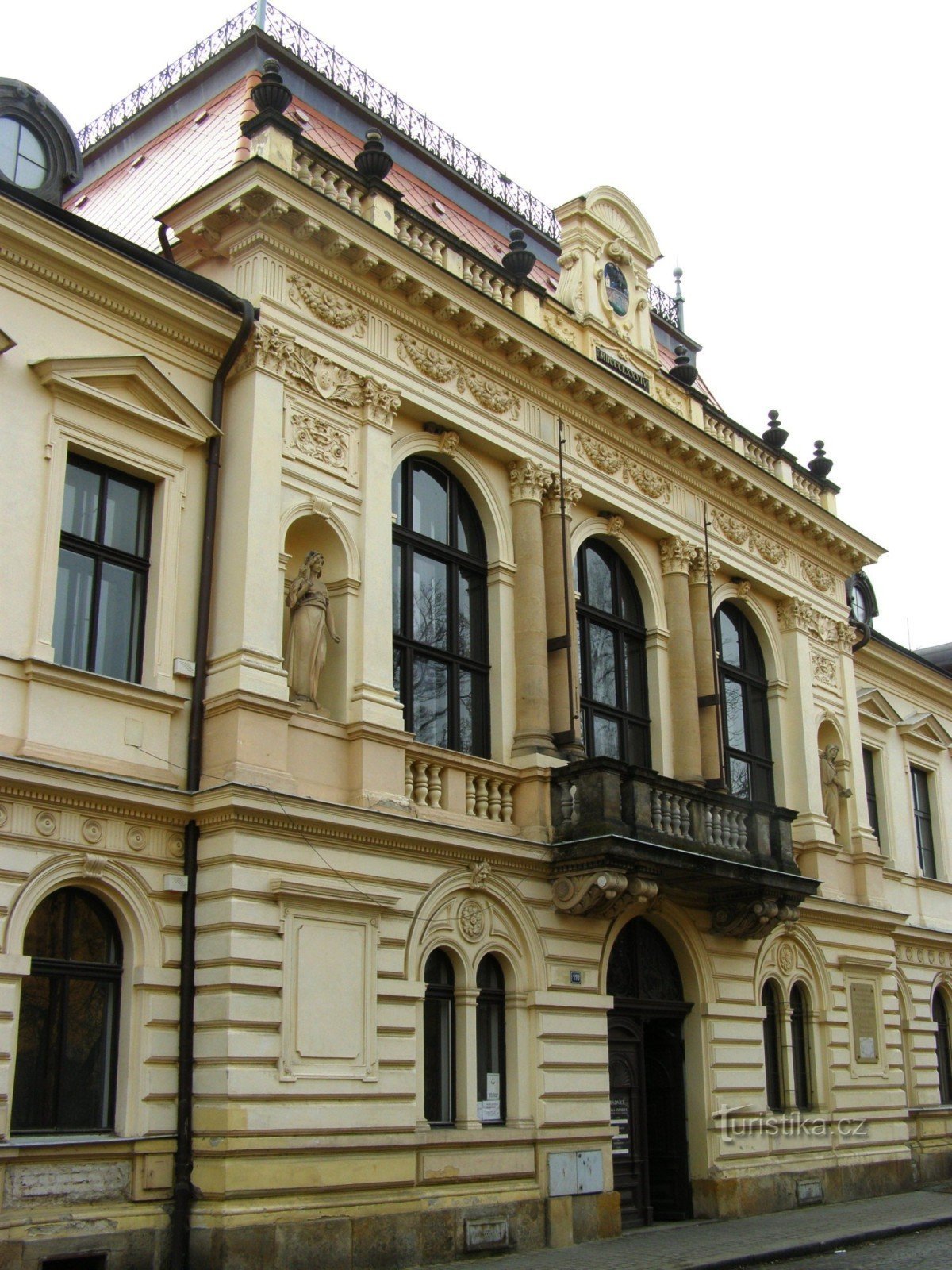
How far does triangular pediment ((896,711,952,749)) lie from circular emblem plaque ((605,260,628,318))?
11754 mm

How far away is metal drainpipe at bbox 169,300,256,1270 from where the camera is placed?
43.9 ft

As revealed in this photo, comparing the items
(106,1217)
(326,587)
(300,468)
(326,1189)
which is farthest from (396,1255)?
(300,468)

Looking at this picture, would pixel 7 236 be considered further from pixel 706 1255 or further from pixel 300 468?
pixel 706 1255

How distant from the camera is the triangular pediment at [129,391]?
47.6 ft

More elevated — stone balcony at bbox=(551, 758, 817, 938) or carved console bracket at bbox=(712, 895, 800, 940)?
stone balcony at bbox=(551, 758, 817, 938)

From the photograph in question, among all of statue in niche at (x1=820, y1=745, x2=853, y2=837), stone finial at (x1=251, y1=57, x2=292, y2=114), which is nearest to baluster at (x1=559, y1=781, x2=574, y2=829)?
statue in niche at (x1=820, y1=745, x2=853, y2=837)

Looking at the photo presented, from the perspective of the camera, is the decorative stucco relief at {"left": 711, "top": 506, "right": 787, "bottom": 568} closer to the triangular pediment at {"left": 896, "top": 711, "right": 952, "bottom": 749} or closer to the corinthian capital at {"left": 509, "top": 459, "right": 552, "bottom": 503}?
the corinthian capital at {"left": 509, "top": 459, "right": 552, "bottom": 503}

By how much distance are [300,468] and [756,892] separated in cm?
897

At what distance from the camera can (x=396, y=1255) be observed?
14.5 metres

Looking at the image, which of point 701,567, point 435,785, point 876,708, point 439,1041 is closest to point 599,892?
point 435,785

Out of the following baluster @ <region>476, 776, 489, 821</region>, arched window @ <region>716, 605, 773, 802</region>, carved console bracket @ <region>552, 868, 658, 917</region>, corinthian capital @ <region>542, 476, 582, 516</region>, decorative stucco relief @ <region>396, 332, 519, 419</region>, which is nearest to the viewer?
carved console bracket @ <region>552, 868, 658, 917</region>

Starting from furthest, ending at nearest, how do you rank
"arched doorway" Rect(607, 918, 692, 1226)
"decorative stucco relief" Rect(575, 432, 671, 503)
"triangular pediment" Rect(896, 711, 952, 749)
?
"triangular pediment" Rect(896, 711, 952, 749), "decorative stucco relief" Rect(575, 432, 671, 503), "arched doorway" Rect(607, 918, 692, 1226)

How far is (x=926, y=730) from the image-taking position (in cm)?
3073

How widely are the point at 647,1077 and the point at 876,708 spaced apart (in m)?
11.5
